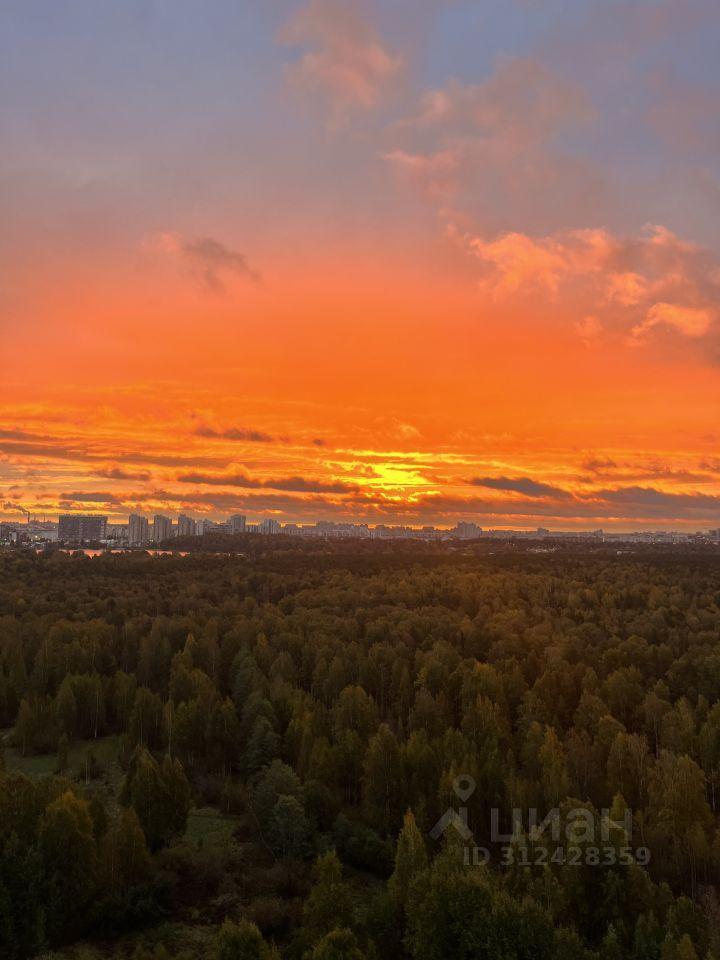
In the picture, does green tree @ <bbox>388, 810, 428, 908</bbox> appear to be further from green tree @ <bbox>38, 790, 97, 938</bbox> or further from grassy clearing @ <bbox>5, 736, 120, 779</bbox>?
grassy clearing @ <bbox>5, 736, 120, 779</bbox>

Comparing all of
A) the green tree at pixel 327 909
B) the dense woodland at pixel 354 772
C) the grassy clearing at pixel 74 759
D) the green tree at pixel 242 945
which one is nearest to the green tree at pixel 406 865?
the dense woodland at pixel 354 772

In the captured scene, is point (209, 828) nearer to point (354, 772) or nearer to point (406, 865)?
point (354, 772)

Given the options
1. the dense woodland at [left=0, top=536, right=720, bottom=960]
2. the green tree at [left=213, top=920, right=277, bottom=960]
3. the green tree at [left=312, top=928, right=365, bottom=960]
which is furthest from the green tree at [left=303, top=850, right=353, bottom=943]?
the green tree at [left=213, top=920, right=277, bottom=960]

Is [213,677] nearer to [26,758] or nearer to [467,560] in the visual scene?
[26,758]

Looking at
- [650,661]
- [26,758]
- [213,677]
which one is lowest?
[26,758]

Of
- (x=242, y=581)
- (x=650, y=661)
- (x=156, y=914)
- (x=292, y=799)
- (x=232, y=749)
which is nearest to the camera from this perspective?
(x=156, y=914)

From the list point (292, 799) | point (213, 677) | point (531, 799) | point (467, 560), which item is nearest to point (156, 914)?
point (292, 799)

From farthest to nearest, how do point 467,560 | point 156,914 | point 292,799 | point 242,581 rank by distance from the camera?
1. point 467,560
2. point 242,581
3. point 292,799
4. point 156,914
